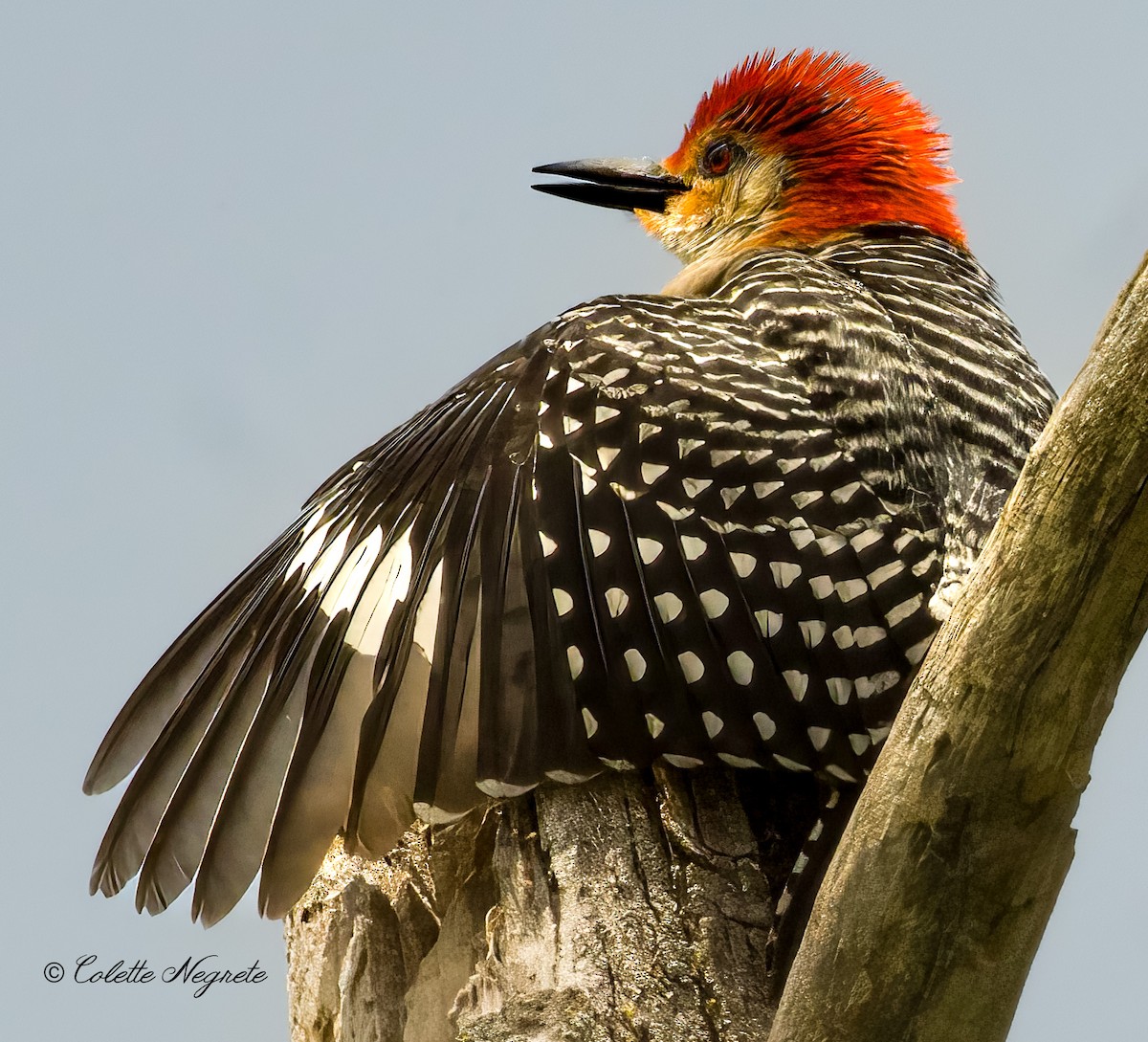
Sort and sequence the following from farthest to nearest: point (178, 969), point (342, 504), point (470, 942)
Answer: point (178, 969) → point (342, 504) → point (470, 942)

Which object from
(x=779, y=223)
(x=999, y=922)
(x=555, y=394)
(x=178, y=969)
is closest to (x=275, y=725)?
(x=555, y=394)

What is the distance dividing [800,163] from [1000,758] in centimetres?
298

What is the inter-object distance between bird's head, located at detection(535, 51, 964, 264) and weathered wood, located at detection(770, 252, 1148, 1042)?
2460mm

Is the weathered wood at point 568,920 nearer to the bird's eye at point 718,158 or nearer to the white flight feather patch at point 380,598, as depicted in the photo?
the white flight feather patch at point 380,598

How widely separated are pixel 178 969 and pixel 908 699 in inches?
111

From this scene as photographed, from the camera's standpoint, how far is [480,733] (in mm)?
3229

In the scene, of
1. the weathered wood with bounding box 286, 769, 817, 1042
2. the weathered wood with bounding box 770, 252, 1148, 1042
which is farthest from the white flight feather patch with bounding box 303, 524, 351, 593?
the weathered wood with bounding box 770, 252, 1148, 1042

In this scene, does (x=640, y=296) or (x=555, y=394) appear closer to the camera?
(x=555, y=394)

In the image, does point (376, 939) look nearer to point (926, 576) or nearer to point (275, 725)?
point (275, 725)

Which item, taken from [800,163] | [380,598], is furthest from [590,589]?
[800,163]

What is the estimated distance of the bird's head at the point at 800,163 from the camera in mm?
4891

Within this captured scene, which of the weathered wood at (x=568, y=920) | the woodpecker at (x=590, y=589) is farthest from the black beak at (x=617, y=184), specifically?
the weathered wood at (x=568, y=920)

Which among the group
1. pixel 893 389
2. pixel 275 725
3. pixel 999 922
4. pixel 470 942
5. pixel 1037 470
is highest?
pixel 893 389

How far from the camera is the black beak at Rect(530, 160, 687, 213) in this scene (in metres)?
5.56
